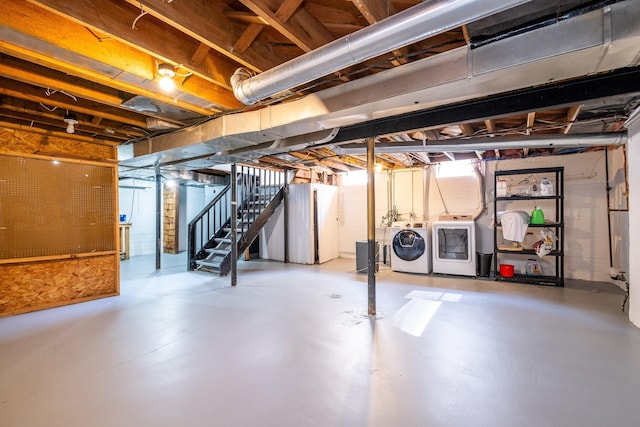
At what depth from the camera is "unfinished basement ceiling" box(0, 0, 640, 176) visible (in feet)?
5.59

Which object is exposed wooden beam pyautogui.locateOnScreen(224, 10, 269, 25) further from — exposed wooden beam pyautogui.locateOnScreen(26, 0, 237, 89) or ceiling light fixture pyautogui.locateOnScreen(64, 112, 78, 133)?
ceiling light fixture pyautogui.locateOnScreen(64, 112, 78, 133)

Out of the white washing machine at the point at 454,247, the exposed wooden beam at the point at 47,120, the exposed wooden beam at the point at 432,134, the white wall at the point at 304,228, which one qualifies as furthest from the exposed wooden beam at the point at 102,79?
the white washing machine at the point at 454,247

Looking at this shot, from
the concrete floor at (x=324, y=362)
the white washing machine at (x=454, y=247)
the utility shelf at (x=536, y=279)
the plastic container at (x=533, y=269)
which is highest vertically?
the white washing machine at (x=454, y=247)

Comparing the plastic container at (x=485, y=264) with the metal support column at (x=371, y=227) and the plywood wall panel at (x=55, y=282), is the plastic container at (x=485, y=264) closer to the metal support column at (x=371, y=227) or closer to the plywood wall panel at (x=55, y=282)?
the metal support column at (x=371, y=227)

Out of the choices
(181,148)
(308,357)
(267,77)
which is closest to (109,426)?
(308,357)

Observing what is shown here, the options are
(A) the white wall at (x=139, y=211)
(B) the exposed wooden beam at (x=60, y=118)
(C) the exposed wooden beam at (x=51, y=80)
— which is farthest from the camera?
(A) the white wall at (x=139, y=211)

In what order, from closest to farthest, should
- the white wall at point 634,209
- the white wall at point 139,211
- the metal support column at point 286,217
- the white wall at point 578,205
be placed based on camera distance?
the white wall at point 634,209 < the white wall at point 578,205 < the metal support column at point 286,217 < the white wall at point 139,211

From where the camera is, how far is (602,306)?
361 centimetres

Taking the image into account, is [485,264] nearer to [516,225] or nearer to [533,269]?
[533,269]

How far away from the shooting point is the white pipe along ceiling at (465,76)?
1.51 metres

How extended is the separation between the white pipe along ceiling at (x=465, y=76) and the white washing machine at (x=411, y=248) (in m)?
3.17

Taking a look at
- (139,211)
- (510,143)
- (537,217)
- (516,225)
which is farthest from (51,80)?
(139,211)

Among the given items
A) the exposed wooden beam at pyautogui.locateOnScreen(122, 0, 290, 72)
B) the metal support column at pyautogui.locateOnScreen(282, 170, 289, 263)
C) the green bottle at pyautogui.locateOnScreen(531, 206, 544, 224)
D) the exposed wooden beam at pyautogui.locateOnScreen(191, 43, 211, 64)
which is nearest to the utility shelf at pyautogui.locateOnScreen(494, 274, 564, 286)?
the green bottle at pyautogui.locateOnScreen(531, 206, 544, 224)

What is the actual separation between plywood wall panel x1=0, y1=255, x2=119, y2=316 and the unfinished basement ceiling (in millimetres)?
1813
